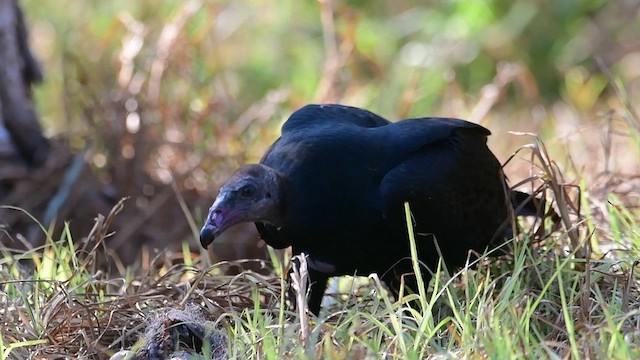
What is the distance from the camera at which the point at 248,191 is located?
9.71 ft

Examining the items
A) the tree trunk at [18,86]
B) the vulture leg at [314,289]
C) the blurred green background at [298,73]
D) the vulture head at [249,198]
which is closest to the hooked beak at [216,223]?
the vulture head at [249,198]

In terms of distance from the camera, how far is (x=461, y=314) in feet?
8.82

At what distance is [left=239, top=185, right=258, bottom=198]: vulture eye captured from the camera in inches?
116

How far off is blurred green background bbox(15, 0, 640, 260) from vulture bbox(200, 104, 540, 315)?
73cm

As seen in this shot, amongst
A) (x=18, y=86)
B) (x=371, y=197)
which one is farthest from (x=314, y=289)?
(x=18, y=86)

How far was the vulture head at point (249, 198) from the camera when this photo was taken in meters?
2.93

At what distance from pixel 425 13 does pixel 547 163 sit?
486 centimetres

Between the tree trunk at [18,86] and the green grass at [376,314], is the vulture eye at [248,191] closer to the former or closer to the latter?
the green grass at [376,314]

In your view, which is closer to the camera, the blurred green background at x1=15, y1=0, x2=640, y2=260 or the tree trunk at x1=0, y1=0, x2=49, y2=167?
the tree trunk at x1=0, y1=0, x2=49, y2=167

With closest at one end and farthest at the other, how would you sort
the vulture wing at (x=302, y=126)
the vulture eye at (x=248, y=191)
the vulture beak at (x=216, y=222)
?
the vulture beak at (x=216, y=222) → the vulture eye at (x=248, y=191) → the vulture wing at (x=302, y=126)

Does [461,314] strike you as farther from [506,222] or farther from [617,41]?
[617,41]

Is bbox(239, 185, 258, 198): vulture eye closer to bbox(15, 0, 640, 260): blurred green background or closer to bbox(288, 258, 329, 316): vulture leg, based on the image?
bbox(288, 258, 329, 316): vulture leg

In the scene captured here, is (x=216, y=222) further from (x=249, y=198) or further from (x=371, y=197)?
(x=371, y=197)

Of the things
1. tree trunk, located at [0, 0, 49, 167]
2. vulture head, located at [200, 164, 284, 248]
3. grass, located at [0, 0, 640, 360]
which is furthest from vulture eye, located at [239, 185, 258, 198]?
tree trunk, located at [0, 0, 49, 167]
